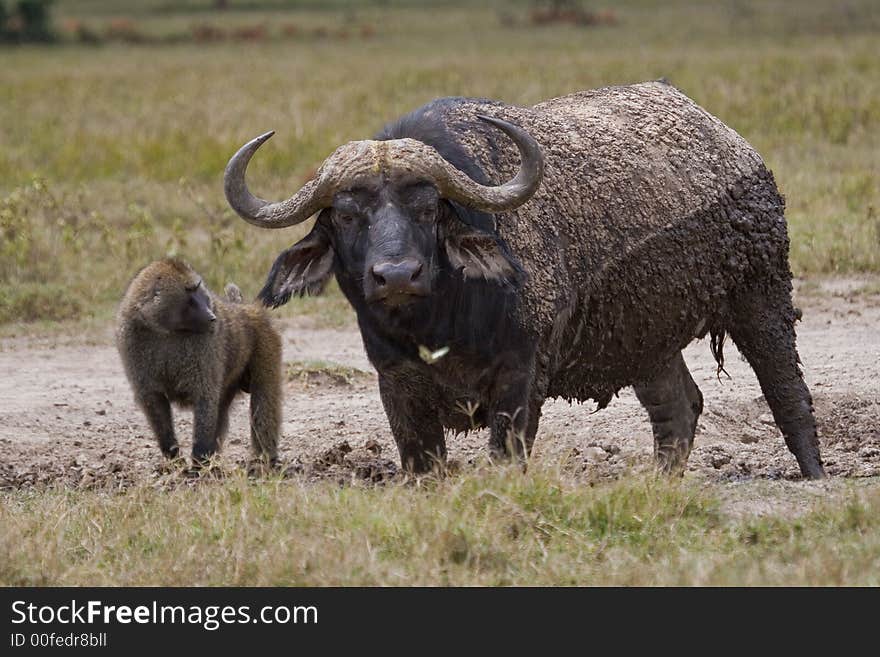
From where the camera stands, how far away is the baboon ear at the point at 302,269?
6031 millimetres

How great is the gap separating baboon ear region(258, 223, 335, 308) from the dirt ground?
4.95 feet

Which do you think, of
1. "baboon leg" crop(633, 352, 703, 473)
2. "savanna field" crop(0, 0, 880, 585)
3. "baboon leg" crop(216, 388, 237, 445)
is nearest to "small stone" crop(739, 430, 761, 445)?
"savanna field" crop(0, 0, 880, 585)

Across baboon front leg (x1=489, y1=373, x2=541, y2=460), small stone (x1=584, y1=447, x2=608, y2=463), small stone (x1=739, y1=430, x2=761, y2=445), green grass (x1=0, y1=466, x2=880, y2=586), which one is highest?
baboon front leg (x1=489, y1=373, x2=541, y2=460)

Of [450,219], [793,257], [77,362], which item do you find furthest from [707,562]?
[793,257]

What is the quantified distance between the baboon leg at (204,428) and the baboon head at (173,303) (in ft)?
1.31

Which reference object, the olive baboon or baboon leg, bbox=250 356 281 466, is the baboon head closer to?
the olive baboon

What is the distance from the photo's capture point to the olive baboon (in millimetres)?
7668

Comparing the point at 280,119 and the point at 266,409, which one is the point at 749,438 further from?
the point at 280,119

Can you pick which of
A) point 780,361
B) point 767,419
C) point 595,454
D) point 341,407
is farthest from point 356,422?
point 780,361

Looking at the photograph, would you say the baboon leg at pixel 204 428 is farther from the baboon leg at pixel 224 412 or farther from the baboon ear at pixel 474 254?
the baboon ear at pixel 474 254

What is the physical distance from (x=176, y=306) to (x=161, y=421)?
0.66 meters

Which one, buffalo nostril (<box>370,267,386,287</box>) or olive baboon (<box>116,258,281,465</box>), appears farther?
olive baboon (<box>116,258,281,465</box>)

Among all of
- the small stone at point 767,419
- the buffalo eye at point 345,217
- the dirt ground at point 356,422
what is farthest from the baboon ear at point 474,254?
the small stone at point 767,419
